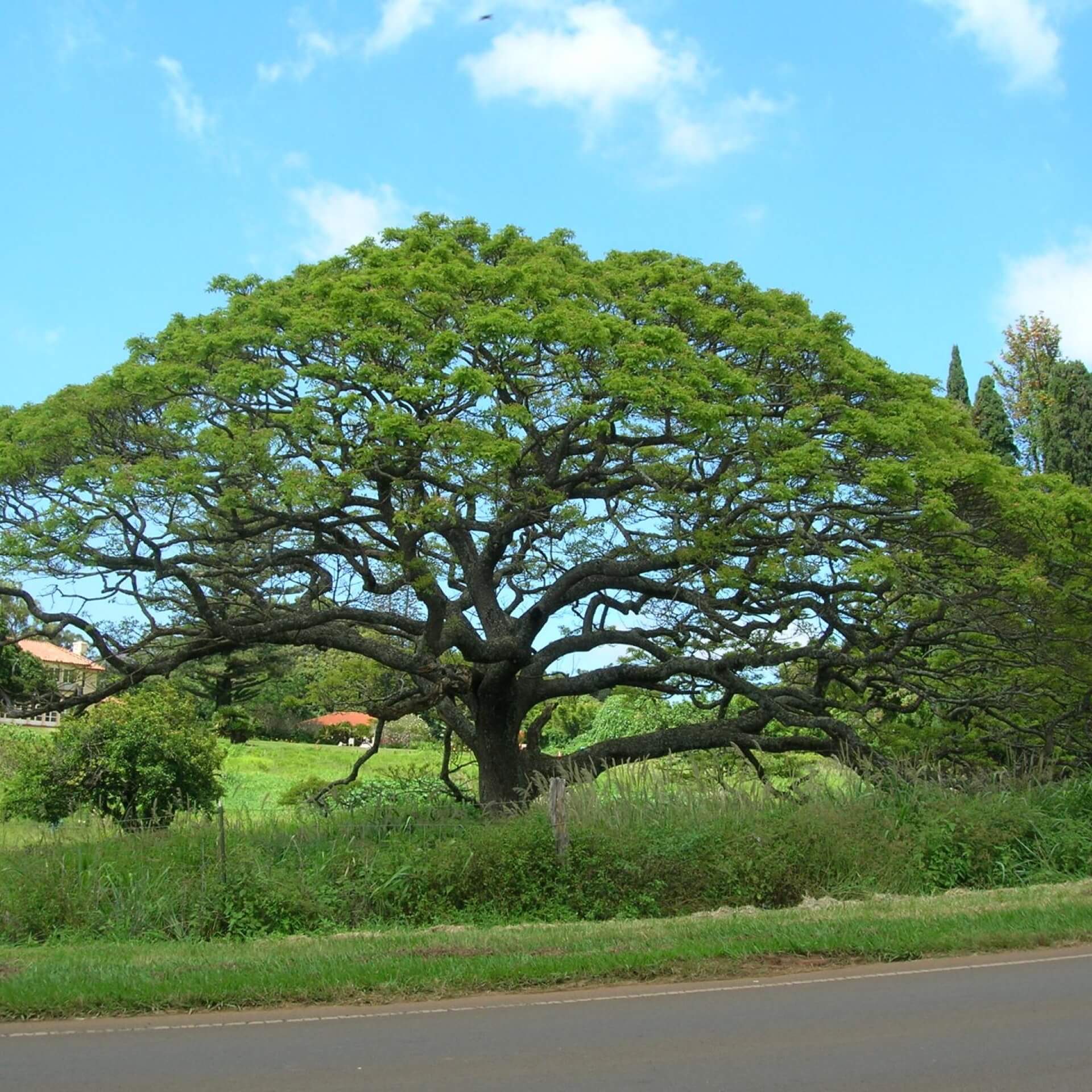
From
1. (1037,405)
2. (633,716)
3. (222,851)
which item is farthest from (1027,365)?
(222,851)

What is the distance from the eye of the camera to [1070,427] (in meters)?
36.6

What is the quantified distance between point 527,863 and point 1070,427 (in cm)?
2878

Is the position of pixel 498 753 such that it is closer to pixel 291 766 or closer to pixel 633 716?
pixel 633 716

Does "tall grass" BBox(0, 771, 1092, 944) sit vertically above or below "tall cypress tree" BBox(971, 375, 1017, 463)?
below

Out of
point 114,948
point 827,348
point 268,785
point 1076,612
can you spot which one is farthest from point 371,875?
point 268,785

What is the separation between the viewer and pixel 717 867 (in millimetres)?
14133

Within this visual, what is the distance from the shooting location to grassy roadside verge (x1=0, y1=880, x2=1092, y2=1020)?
357 inches

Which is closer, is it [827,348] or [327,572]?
[827,348]

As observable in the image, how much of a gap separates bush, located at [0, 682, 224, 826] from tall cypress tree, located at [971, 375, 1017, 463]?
91.4ft

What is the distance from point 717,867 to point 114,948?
22.0ft

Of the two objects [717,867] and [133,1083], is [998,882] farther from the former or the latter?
[133,1083]

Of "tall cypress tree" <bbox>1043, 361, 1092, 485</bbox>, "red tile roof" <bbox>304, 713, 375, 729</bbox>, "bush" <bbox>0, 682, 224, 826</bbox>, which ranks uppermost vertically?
"tall cypress tree" <bbox>1043, 361, 1092, 485</bbox>

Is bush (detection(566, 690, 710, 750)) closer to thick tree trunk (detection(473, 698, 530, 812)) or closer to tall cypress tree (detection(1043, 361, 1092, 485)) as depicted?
thick tree trunk (detection(473, 698, 530, 812))

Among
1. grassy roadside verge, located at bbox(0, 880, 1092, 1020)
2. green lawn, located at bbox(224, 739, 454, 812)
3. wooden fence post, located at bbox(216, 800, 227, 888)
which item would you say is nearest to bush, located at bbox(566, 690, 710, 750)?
green lawn, located at bbox(224, 739, 454, 812)
